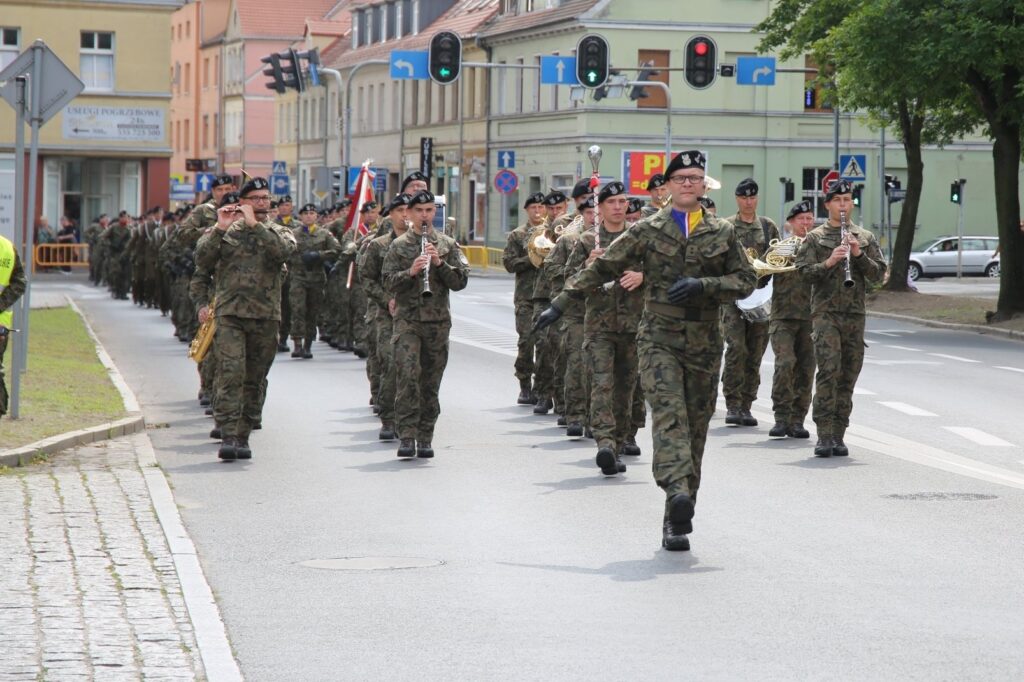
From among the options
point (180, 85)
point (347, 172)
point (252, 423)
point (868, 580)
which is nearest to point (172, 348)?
point (252, 423)

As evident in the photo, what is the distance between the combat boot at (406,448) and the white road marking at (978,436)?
14.2ft

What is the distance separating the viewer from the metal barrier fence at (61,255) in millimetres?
56781

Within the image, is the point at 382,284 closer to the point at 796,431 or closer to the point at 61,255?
the point at 796,431

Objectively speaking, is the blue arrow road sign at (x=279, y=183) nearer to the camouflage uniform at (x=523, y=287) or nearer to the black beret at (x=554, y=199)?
the black beret at (x=554, y=199)

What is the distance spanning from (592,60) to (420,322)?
21962mm

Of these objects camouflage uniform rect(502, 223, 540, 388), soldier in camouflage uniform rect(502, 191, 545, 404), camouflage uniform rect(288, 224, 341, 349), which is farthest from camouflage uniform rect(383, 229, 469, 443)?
camouflage uniform rect(288, 224, 341, 349)

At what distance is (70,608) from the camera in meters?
7.84

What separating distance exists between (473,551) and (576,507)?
1.69 meters

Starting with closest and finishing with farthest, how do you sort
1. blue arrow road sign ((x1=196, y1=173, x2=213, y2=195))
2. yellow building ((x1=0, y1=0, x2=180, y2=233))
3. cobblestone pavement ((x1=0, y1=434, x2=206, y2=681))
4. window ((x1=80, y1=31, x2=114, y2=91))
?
cobblestone pavement ((x1=0, y1=434, x2=206, y2=681)), yellow building ((x1=0, y1=0, x2=180, y2=233)), window ((x1=80, y1=31, x2=114, y2=91)), blue arrow road sign ((x1=196, y1=173, x2=213, y2=195))

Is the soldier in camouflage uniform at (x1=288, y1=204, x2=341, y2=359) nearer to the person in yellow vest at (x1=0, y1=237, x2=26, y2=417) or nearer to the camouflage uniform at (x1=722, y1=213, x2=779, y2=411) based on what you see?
the camouflage uniform at (x1=722, y1=213, x2=779, y2=411)

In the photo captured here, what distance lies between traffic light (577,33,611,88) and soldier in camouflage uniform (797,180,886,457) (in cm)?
2140

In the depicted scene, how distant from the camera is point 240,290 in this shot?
13609mm

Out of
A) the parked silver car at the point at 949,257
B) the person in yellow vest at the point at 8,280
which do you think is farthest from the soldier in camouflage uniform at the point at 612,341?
the parked silver car at the point at 949,257

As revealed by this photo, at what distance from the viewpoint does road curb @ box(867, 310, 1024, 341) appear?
102 ft
